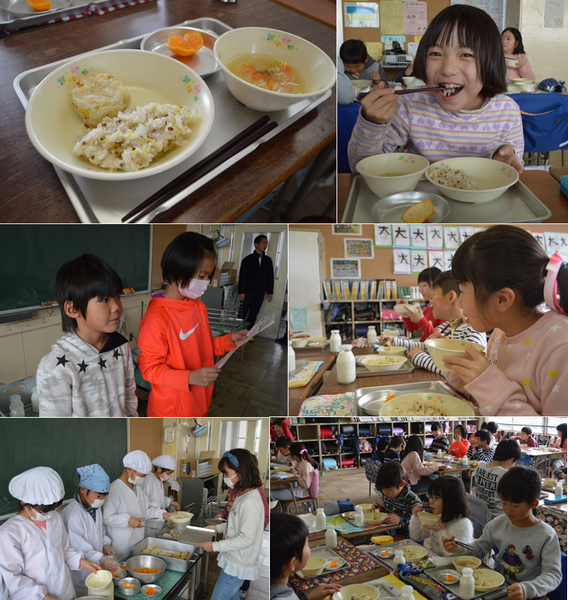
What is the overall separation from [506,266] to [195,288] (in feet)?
3.04

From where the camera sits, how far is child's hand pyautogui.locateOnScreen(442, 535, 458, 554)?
1817mm

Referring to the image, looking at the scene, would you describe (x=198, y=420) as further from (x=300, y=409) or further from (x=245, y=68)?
(x=245, y=68)

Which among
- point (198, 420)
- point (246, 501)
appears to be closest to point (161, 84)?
point (198, 420)

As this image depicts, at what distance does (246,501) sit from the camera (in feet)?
6.07

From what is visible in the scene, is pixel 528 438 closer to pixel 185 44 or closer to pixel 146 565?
pixel 146 565

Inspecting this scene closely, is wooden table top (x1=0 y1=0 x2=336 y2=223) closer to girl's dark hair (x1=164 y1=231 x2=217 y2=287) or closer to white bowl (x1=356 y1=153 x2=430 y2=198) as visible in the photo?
girl's dark hair (x1=164 y1=231 x2=217 y2=287)

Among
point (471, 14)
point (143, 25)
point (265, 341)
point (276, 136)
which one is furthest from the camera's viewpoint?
point (143, 25)

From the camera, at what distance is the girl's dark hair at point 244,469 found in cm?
186

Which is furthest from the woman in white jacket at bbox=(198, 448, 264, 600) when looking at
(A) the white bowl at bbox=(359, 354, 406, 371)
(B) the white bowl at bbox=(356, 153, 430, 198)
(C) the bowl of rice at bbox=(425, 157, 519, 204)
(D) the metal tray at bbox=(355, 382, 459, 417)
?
(C) the bowl of rice at bbox=(425, 157, 519, 204)

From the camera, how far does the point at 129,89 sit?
1.81 metres

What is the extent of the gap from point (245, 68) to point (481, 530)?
6.05ft

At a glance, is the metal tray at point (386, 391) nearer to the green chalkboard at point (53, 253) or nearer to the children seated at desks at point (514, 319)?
the children seated at desks at point (514, 319)

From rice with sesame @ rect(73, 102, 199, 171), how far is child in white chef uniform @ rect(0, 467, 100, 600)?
1.11 meters

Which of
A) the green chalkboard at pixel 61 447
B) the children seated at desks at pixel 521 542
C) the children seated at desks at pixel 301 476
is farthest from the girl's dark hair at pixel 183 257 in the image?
the children seated at desks at pixel 521 542
